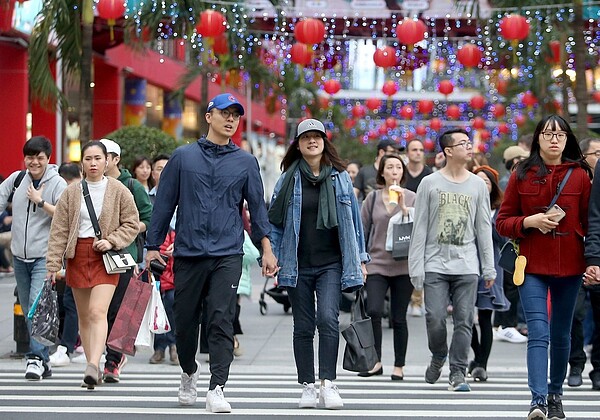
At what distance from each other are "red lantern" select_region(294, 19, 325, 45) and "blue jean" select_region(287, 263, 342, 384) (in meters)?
12.6

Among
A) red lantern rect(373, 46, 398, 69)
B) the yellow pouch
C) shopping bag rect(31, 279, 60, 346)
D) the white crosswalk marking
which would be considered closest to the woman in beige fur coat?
shopping bag rect(31, 279, 60, 346)

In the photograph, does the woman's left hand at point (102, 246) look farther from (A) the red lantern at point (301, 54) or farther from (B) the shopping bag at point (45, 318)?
(A) the red lantern at point (301, 54)

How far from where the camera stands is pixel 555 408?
26.7 feet

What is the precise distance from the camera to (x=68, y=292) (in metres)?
11.8

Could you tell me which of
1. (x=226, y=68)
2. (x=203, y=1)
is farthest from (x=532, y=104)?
(x=203, y=1)

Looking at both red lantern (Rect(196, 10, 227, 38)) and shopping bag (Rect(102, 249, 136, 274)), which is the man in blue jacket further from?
red lantern (Rect(196, 10, 227, 38))

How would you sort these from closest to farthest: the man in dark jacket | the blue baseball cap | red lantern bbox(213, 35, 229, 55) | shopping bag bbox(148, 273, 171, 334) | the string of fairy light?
the man in dark jacket < the blue baseball cap < shopping bag bbox(148, 273, 171, 334) < red lantern bbox(213, 35, 229, 55) < the string of fairy light

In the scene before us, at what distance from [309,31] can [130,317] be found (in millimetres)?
12131

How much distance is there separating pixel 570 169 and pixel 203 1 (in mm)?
13226

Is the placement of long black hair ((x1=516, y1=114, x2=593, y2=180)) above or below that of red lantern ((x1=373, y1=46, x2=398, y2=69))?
below

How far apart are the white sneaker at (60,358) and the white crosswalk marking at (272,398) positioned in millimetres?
381

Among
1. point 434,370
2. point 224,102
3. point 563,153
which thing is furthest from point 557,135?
point 434,370

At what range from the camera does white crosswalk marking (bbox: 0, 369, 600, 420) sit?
8.55 meters

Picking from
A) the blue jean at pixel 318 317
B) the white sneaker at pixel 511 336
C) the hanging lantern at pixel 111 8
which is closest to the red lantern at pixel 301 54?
the hanging lantern at pixel 111 8
